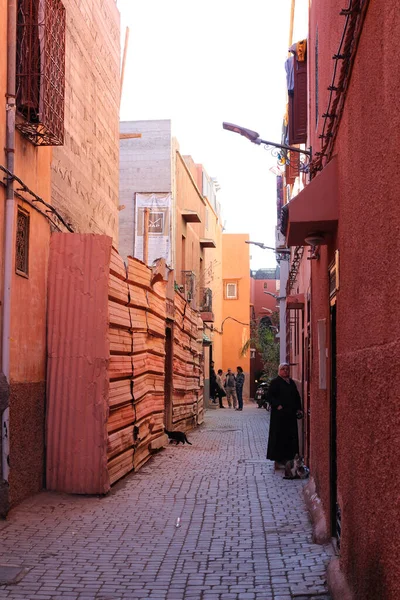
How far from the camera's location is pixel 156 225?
29375 millimetres

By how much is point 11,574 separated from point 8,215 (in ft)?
12.8

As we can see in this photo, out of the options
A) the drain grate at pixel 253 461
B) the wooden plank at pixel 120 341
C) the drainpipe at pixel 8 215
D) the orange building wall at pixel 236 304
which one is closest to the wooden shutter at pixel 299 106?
the wooden plank at pixel 120 341

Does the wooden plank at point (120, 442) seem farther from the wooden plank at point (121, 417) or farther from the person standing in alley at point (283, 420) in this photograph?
the person standing in alley at point (283, 420)

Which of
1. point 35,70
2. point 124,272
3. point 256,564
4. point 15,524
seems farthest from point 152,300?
point 256,564

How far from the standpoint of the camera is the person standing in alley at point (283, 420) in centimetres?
1337

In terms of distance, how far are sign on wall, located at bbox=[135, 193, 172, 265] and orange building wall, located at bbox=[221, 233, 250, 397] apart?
26.4 meters

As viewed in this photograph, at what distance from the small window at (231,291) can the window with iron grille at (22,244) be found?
46851mm

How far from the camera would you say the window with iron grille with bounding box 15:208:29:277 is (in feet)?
32.3

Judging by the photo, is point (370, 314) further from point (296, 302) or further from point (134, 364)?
point (296, 302)

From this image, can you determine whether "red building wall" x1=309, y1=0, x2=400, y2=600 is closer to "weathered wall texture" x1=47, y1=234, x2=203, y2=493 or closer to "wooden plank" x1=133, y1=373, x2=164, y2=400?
"weathered wall texture" x1=47, y1=234, x2=203, y2=493

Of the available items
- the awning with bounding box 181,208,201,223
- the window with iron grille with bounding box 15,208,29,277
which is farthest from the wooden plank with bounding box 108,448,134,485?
the awning with bounding box 181,208,201,223

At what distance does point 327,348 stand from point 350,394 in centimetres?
288

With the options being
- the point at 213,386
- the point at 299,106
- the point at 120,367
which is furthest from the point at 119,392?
the point at 213,386

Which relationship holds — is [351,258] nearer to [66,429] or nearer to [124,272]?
[66,429]
